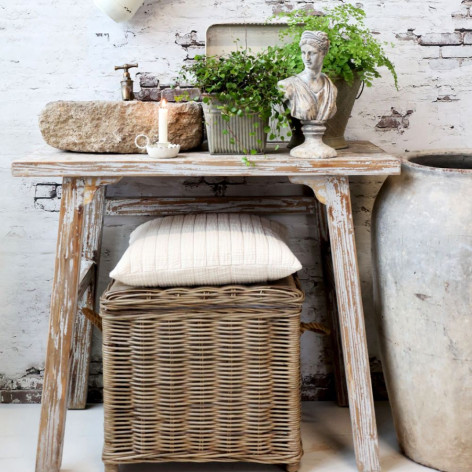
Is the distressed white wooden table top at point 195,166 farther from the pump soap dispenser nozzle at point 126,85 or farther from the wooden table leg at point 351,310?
the pump soap dispenser nozzle at point 126,85

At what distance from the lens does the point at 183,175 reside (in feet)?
6.47

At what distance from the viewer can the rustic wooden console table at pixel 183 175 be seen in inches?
73.2

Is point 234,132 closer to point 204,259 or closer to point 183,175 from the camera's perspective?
point 183,175

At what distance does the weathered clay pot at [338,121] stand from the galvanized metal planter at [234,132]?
134 millimetres

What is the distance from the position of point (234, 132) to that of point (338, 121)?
341 millimetres

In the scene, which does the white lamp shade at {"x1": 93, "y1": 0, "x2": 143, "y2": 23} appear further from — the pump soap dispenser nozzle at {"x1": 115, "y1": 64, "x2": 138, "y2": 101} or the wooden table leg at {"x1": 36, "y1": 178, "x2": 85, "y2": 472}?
the wooden table leg at {"x1": 36, "y1": 178, "x2": 85, "y2": 472}

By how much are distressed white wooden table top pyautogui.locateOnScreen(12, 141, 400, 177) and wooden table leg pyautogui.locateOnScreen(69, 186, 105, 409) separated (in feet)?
1.48

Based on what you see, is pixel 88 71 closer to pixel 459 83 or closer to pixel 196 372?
pixel 196 372

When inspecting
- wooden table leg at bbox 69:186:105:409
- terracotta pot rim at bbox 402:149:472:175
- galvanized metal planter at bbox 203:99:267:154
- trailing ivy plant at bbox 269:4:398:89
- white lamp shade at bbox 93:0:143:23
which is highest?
white lamp shade at bbox 93:0:143:23

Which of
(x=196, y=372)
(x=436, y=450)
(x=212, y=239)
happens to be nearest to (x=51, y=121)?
(x=212, y=239)

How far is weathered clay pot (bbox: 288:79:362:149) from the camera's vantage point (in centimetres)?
206

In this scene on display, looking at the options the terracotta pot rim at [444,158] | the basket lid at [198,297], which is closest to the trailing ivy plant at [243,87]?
the basket lid at [198,297]

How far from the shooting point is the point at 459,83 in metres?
2.34

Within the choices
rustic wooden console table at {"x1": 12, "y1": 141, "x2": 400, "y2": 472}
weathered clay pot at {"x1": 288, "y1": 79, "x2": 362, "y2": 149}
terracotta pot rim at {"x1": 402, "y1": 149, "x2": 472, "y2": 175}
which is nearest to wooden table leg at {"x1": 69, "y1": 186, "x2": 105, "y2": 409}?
rustic wooden console table at {"x1": 12, "y1": 141, "x2": 400, "y2": 472}
